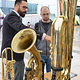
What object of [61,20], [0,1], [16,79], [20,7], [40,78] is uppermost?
[0,1]

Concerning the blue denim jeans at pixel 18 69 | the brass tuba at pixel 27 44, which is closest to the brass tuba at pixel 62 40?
the brass tuba at pixel 27 44

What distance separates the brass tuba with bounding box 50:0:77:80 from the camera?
752 mm

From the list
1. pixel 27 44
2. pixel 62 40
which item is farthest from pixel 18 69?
pixel 62 40

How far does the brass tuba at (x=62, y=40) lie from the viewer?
2.47 ft

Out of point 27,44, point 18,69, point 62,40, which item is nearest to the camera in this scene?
point 62,40

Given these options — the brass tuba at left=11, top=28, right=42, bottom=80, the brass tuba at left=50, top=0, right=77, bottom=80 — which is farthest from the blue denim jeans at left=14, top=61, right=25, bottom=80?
the brass tuba at left=50, top=0, right=77, bottom=80

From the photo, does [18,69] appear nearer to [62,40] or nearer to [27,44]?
[27,44]

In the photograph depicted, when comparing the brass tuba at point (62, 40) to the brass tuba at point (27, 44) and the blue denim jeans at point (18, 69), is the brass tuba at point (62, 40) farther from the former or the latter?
the blue denim jeans at point (18, 69)

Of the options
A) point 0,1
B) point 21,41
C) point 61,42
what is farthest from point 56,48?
point 0,1

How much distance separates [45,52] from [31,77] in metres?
0.61

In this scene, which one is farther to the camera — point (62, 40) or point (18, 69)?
point (18, 69)

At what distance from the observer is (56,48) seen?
783 millimetres

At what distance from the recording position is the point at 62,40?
77cm

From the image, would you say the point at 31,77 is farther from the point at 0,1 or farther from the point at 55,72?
the point at 0,1
